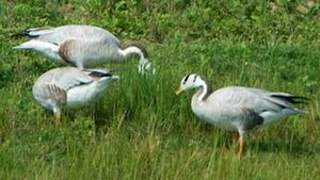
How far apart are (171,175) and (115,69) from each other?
286 centimetres

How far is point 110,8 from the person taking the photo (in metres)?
13.7

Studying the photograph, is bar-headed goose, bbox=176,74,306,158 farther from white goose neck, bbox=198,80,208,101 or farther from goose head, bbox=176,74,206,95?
goose head, bbox=176,74,206,95

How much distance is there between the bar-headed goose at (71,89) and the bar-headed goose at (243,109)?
87cm

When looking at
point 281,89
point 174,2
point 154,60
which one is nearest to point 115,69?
point 154,60

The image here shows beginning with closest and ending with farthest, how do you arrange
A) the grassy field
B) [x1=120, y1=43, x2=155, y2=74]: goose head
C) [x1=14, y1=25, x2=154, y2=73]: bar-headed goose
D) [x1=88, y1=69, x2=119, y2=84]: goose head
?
the grassy field < [x1=88, y1=69, x2=119, y2=84]: goose head < [x1=120, y1=43, x2=155, y2=74]: goose head < [x1=14, y1=25, x2=154, y2=73]: bar-headed goose

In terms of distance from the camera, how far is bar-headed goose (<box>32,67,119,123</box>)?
9.62 metres

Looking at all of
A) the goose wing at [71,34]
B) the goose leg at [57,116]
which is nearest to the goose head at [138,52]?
the goose wing at [71,34]

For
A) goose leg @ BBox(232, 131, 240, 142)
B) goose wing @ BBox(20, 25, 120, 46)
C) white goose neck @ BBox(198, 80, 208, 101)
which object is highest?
goose wing @ BBox(20, 25, 120, 46)

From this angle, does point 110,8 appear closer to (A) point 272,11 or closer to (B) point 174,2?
(B) point 174,2

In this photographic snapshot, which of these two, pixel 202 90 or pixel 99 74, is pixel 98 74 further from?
pixel 202 90

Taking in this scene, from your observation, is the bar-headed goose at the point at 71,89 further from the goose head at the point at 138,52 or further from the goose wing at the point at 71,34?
the goose wing at the point at 71,34

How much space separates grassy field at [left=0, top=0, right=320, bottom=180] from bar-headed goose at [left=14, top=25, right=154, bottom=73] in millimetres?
282

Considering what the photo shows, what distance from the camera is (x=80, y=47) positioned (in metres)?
11.1

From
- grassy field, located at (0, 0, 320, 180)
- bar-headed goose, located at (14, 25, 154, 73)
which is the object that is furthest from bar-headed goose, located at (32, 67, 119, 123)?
bar-headed goose, located at (14, 25, 154, 73)
